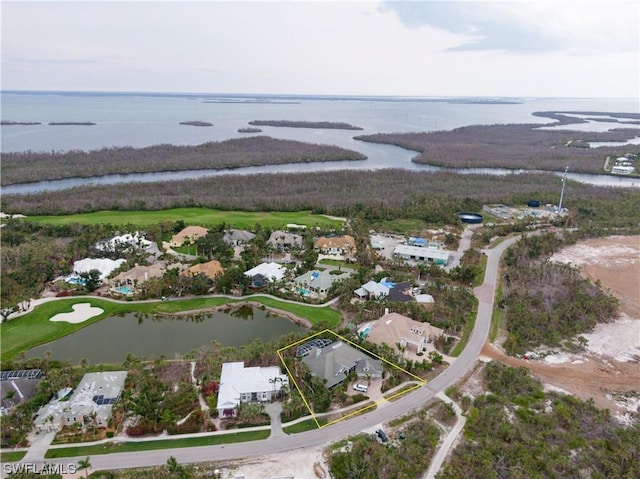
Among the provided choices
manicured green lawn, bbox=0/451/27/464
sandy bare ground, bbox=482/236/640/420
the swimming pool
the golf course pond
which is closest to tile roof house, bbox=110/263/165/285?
the golf course pond

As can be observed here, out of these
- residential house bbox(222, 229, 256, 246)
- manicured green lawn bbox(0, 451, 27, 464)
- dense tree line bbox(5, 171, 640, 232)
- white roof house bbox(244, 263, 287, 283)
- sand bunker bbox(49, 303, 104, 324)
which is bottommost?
manicured green lawn bbox(0, 451, 27, 464)

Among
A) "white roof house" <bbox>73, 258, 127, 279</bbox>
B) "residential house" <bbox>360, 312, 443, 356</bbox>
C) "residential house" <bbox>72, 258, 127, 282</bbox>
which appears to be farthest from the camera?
"white roof house" <bbox>73, 258, 127, 279</bbox>

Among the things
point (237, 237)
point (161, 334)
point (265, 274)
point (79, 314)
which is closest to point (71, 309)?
point (79, 314)

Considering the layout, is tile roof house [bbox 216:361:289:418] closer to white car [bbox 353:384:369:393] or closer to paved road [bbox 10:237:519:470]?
paved road [bbox 10:237:519:470]

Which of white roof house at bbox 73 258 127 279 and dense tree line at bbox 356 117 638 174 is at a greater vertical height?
dense tree line at bbox 356 117 638 174

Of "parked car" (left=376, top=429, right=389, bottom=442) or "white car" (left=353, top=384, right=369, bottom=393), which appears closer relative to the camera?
"parked car" (left=376, top=429, right=389, bottom=442)

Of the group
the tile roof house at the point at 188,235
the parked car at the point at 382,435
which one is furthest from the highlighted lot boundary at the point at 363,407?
the tile roof house at the point at 188,235

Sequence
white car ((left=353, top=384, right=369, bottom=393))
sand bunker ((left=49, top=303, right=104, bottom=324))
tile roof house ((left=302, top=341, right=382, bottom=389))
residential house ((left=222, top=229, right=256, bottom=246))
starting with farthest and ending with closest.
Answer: residential house ((left=222, top=229, right=256, bottom=246)) → sand bunker ((left=49, top=303, right=104, bottom=324)) → tile roof house ((left=302, top=341, right=382, bottom=389)) → white car ((left=353, top=384, right=369, bottom=393))
